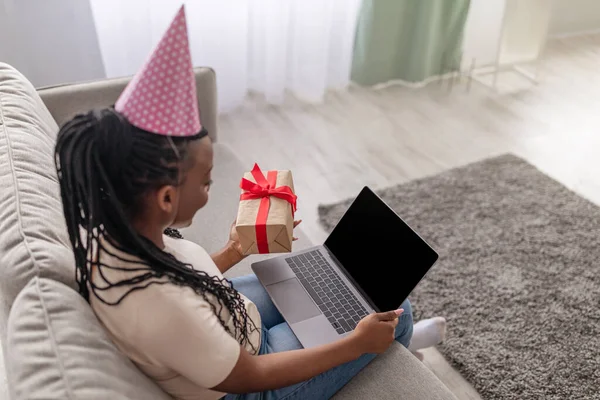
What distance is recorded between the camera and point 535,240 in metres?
2.16

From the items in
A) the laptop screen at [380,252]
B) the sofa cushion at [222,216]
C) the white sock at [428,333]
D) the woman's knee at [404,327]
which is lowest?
the white sock at [428,333]

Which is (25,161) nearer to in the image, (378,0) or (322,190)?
(322,190)

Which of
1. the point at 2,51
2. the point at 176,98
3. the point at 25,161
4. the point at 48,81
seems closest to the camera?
the point at 176,98

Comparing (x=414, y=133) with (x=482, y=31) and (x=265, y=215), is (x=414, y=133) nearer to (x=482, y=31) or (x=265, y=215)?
(x=482, y=31)

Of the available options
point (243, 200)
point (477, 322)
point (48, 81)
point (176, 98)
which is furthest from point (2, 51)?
point (477, 322)

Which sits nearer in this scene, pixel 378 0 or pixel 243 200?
pixel 243 200

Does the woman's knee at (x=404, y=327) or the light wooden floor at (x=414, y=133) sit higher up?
the woman's knee at (x=404, y=327)

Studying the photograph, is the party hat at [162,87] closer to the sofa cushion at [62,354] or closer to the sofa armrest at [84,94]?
the sofa cushion at [62,354]

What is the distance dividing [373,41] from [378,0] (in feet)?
0.70

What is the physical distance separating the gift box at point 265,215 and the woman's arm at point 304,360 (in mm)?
308

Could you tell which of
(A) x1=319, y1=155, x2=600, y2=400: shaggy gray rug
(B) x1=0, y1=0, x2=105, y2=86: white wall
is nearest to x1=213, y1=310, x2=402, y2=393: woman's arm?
(A) x1=319, y1=155, x2=600, y2=400: shaggy gray rug

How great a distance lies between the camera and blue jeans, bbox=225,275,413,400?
1134mm

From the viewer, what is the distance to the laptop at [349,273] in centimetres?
128

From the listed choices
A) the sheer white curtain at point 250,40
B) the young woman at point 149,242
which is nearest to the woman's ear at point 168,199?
the young woman at point 149,242
